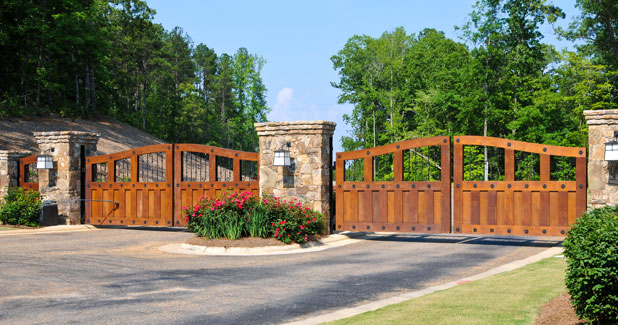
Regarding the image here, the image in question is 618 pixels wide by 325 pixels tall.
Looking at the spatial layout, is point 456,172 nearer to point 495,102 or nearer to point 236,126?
point 495,102

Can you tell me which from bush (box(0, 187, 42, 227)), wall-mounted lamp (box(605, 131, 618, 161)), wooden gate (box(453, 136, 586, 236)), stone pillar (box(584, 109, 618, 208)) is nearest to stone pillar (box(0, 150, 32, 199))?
bush (box(0, 187, 42, 227))

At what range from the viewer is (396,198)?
51.8 ft

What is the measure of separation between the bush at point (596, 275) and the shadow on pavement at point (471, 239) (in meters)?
9.08

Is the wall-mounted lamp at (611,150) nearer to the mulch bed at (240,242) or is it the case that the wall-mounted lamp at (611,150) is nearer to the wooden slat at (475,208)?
the wooden slat at (475,208)

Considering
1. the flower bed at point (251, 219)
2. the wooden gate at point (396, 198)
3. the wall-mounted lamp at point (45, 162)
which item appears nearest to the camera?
the flower bed at point (251, 219)

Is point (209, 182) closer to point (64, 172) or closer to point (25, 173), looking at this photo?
point (64, 172)

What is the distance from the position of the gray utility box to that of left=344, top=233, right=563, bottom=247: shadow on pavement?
10.6 m

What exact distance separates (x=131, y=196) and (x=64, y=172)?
9.32ft

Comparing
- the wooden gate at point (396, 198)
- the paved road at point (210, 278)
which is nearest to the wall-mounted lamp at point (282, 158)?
the wooden gate at point (396, 198)

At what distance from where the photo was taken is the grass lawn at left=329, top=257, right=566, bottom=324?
669cm

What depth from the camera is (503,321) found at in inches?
258

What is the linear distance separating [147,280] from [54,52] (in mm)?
38137

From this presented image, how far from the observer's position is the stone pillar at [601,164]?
13.6m

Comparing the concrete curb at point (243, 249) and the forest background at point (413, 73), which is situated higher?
the forest background at point (413, 73)
